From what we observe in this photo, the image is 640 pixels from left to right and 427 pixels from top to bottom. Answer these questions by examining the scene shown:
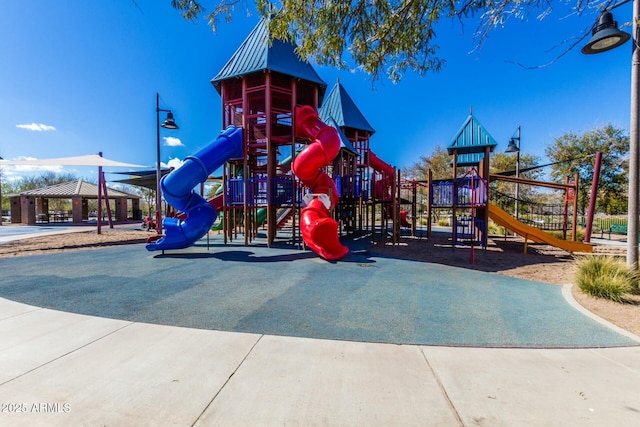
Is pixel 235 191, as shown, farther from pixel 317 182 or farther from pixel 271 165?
pixel 317 182

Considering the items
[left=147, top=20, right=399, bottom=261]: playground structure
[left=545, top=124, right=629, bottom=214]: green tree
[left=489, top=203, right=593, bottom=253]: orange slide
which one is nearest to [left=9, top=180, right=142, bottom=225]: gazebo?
[left=147, top=20, right=399, bottom=261]: playground structure

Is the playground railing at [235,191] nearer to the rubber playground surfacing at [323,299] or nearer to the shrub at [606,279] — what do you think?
the rubber playground surfacing at [323,299]

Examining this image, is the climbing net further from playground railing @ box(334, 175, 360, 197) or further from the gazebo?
the gazebo

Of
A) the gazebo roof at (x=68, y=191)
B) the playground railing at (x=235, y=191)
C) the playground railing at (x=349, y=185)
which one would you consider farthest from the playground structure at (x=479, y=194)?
the gazebo roof at (x=68, y=191)

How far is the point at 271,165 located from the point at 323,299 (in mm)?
7869

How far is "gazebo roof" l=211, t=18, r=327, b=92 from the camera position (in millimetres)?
11523

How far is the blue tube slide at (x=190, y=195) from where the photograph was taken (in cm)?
923

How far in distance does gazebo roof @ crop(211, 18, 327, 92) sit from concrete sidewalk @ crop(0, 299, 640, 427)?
1104cm

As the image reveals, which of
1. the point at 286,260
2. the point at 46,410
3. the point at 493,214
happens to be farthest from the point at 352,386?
the point at 493,214

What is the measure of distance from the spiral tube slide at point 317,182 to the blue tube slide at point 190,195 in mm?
2926

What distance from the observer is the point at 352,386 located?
8.48ft

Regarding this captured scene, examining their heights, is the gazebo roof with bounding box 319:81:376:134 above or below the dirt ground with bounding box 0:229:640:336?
above

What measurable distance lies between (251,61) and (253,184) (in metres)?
5.32

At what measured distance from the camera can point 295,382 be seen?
2.64 m
